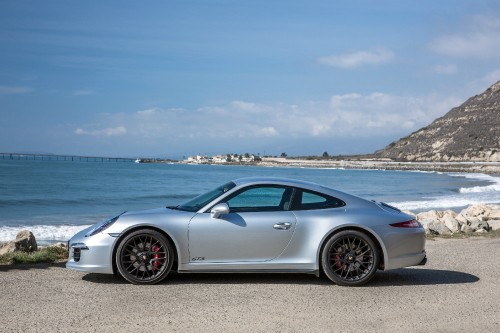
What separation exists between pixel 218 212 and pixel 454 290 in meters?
3.06

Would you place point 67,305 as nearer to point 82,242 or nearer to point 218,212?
point 82,242

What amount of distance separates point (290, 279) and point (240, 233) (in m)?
1.06

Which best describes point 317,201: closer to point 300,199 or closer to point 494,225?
point 300,199

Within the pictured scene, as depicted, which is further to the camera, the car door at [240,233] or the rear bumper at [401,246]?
the rear bumper at [401,246]

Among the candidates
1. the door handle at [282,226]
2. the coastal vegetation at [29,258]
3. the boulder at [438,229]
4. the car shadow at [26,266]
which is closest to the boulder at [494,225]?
the boulder at [438,229]

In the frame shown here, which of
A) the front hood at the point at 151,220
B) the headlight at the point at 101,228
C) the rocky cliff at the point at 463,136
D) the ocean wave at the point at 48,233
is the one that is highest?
the rocky cliff at the point at 463,136

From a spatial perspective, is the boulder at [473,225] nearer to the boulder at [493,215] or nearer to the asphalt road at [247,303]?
the boulder at [493,215]

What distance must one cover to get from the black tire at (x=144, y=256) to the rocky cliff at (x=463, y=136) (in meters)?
143

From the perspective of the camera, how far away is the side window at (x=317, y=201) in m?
8.70

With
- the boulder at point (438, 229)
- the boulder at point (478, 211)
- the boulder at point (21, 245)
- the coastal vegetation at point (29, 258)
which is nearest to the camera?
the coastal vegetation at point (29, 258)

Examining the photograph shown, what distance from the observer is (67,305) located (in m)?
7.09

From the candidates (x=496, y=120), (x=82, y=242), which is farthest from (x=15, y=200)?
(x=496, y=120)

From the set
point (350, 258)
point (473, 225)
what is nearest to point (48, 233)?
point (473, 225)

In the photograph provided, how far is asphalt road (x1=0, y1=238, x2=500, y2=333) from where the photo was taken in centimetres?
639
